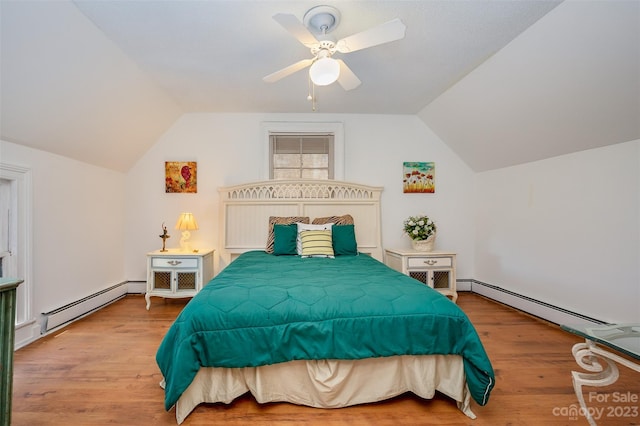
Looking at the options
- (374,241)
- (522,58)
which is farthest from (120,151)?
(522,58)

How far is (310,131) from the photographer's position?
12.8 ft

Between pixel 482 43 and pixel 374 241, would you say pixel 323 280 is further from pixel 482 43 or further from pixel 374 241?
pixel 482 43

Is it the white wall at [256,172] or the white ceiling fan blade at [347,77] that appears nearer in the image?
the white ceiling fan blade at [347,77]

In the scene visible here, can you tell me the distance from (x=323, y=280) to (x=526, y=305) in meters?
2.58

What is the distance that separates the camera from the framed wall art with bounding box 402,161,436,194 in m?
3.92

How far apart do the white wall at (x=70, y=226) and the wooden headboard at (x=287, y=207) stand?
132 centimetres

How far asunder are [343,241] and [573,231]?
86.6 inches

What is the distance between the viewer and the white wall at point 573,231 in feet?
7.51

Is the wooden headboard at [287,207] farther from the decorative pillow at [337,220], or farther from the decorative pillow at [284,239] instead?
the decorative pillow at [284,239]

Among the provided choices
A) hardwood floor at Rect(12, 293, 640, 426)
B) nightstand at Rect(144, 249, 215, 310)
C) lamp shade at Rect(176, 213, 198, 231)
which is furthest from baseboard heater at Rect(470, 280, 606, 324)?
lamp shade at Rect(176, 213, 198, 231)

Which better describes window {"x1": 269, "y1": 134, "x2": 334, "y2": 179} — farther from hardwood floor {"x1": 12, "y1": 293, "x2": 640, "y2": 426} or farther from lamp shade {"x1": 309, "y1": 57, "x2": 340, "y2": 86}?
hardwood floor {"x1": 12, "y1": 293, "x2": 640, "y2": 426}

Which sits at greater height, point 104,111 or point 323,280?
point 104,111

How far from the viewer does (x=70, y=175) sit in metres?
2.89

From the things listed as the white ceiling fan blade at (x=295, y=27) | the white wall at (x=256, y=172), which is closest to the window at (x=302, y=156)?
the white wall at (x=256, y=172)
